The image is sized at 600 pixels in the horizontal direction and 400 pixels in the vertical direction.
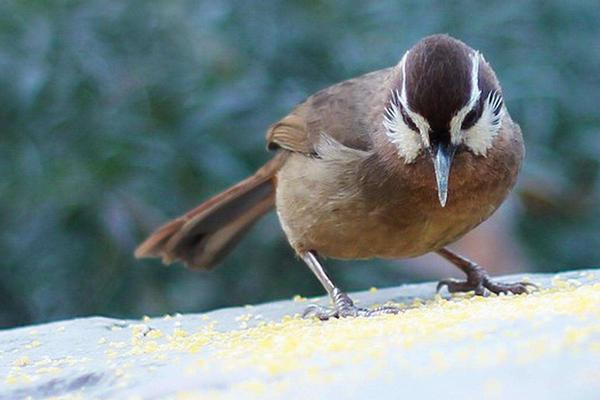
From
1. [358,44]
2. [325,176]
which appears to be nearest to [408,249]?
[325,176]

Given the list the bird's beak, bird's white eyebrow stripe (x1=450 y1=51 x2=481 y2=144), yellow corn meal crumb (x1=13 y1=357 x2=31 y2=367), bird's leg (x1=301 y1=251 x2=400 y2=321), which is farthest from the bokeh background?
yellow corn meal crumb (x1=13 y1=357 x2=31 y2=367)

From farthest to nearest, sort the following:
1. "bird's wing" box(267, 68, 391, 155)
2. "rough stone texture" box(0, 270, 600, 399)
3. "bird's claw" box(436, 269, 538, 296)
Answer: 1. "bird's claw" box(436, 269, 538, 296)
2. "bird's wing" box(267, 68, 391, 155)
3. "rough stone texture" box(0, 270, 600, 399)

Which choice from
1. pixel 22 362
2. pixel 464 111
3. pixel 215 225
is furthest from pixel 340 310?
pixel 22 362

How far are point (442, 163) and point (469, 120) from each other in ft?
0.70

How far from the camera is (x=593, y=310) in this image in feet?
11.3

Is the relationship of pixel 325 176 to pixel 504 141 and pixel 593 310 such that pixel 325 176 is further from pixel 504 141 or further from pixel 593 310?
pixel 593 310

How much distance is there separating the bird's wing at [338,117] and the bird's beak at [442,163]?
0.49 meters

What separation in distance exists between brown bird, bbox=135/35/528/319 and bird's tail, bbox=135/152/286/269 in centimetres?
4

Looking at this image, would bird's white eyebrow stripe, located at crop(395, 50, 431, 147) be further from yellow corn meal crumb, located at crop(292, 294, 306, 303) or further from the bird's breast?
yellow corn meal crumb, located at crop(292, 294, 306, 303)

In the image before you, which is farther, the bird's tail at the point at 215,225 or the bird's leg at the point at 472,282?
the bird's tail at the point at 215,225

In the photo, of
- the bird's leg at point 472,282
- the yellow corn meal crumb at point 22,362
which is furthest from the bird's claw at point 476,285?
the yellow corn meal crumb at point 22,362

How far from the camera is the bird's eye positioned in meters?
4.83

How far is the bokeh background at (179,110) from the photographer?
5.77 metres

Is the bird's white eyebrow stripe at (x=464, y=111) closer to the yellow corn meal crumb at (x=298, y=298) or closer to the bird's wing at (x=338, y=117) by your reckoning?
the bird's wing at (x=338, y=117)
